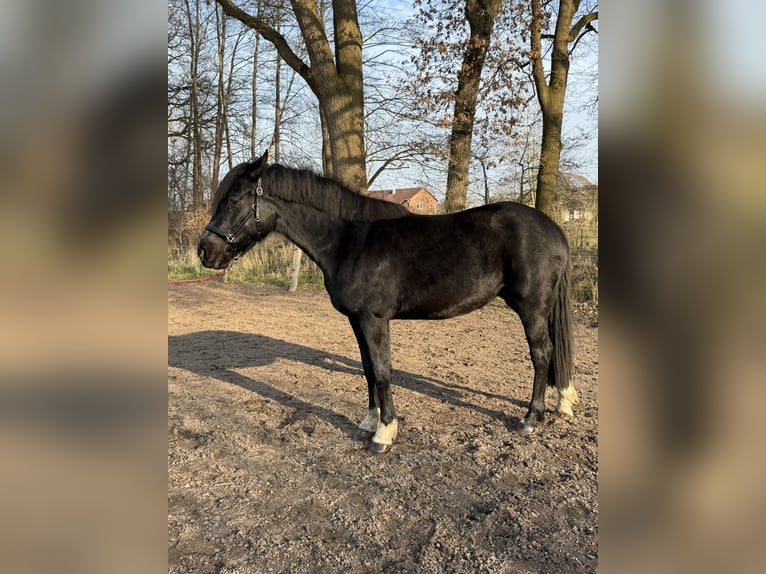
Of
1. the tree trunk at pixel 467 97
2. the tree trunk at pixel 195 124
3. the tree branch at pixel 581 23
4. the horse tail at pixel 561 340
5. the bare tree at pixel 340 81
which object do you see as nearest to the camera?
the horse tail at pixel 561 340

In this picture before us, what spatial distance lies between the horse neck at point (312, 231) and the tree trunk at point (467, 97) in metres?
6.72

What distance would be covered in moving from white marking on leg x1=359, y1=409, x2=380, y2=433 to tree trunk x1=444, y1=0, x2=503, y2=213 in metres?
6.90

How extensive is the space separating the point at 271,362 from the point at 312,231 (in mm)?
2701

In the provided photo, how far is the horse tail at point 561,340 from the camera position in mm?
3787

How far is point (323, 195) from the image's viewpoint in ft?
11.6

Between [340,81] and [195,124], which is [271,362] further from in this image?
[195,124]

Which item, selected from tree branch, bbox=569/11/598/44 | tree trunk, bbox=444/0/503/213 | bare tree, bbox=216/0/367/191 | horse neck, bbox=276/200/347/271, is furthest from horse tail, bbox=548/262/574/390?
tree branch, bbox=569/11/598/44

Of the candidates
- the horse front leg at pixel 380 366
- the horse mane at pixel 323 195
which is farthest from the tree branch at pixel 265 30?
the horse front leg at pixel 380 366

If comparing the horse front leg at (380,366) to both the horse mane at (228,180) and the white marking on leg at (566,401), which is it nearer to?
the horse mane at (228,180)
